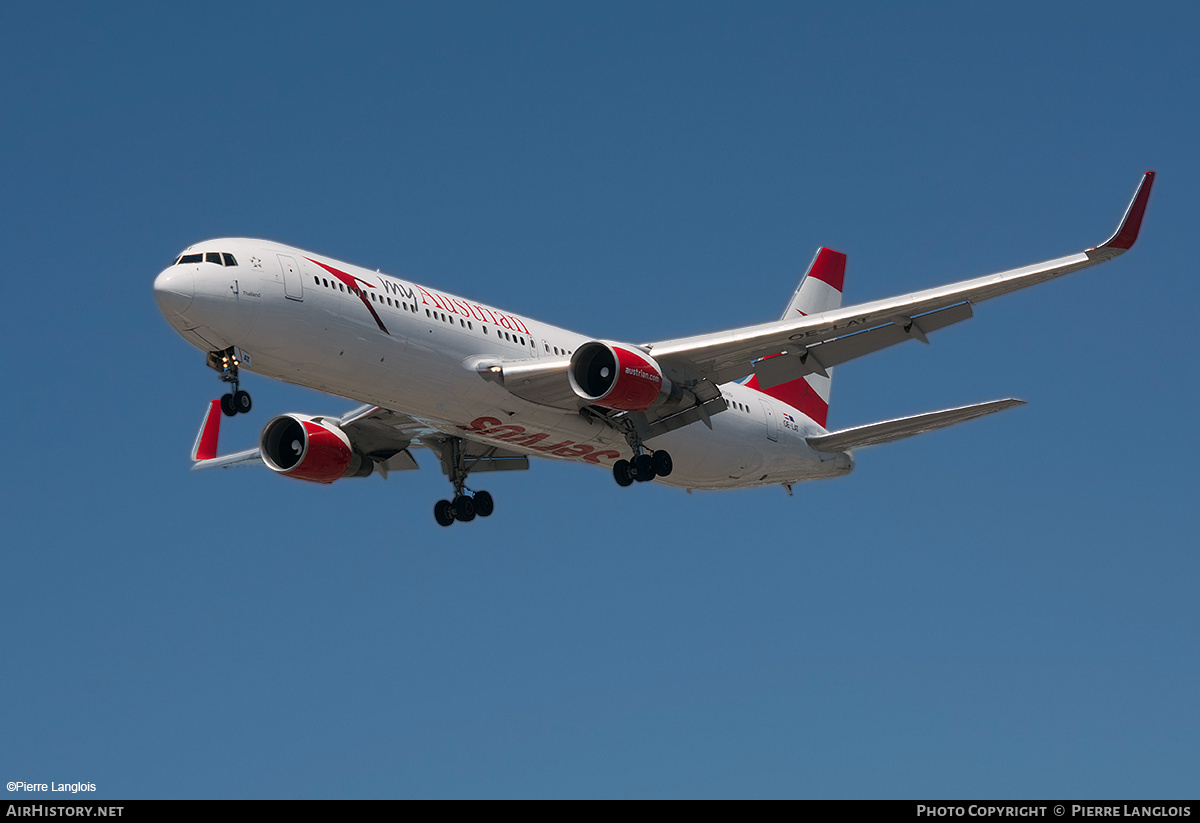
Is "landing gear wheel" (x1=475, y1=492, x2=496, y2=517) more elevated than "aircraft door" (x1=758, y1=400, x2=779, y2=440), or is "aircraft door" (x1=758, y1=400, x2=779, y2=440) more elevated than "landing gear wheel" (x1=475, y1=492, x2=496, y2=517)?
"aircraft door" (x1=758, y1=400, x2=779, y2=440)

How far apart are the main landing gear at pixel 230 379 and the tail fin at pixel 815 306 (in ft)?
60.8

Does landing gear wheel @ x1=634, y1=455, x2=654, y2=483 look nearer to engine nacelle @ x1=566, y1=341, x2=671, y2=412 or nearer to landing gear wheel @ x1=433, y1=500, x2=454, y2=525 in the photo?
engine nacelle @ x1=566, y1=341, x2=671, y2=412

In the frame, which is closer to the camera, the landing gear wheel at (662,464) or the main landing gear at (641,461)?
the main landing gear at (641,461)

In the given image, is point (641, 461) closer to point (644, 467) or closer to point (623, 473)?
point (644, 467)

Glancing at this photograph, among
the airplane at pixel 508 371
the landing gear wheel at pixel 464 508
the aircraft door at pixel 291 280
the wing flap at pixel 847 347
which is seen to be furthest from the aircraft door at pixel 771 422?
the aircraft door at pixel 291 280

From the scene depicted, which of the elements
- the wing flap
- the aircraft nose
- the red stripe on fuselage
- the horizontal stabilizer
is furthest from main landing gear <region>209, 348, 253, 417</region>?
the horizontal stabilizer

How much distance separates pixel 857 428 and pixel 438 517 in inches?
503

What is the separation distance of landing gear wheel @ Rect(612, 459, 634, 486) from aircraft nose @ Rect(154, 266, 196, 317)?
13.3 metres

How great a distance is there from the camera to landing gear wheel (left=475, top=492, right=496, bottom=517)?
40562mm

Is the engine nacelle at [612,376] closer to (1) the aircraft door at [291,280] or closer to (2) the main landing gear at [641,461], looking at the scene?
(2) the main landing gear at [641,461]

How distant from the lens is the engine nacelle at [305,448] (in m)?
38.5

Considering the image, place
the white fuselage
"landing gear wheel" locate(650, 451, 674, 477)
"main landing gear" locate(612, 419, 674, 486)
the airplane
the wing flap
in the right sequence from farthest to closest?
"landing gear wheel" locate(650, 451, 674, 477), "main landing gear" locate(612, 419, 674, 486), the wing flap, the airplane, the white fuselage

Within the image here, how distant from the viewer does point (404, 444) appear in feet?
133
